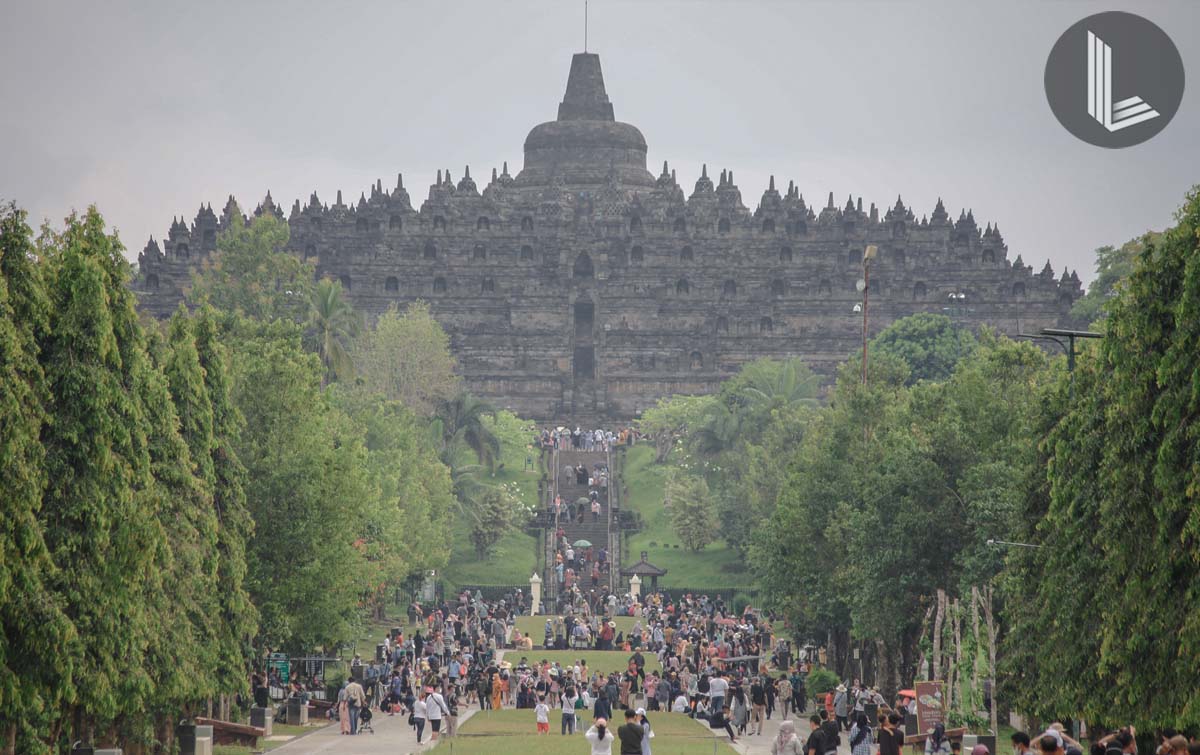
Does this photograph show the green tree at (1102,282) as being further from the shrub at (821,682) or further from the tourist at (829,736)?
the tourist at (829,736)

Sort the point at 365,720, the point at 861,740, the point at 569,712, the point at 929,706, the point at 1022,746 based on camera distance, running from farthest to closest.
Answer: the point at 365,720, the point at 569,712, the point at 929,706, the point at 861,740, the point at 1022,746

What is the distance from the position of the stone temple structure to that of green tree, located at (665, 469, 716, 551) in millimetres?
39154

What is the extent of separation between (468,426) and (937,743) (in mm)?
59880

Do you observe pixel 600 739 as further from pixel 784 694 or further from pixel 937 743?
pixel 784 694

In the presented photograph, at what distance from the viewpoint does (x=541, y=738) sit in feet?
144

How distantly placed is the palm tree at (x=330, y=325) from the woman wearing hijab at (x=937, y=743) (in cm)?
5167

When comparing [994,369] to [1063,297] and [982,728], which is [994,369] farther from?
[1063,297]

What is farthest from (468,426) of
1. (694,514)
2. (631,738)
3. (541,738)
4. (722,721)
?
(631,738)

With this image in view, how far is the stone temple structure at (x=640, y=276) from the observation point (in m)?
129

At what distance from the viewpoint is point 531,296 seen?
432 feet

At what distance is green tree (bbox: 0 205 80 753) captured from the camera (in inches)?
1165

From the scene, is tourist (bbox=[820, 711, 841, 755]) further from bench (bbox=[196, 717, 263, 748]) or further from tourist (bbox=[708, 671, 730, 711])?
tourist (bbox=[708, 671, 730, 711])

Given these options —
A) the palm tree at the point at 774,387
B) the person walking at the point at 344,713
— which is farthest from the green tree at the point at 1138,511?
the palm tree at the point at 774,387

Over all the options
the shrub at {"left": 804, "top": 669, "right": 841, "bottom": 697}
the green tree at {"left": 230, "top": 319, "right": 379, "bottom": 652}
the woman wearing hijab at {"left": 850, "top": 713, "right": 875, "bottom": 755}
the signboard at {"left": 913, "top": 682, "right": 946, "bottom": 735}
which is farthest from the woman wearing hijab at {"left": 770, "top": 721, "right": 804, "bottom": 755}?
the shrub at {"left": 804, "top": 669, "right": 841, "bottom": 697}
